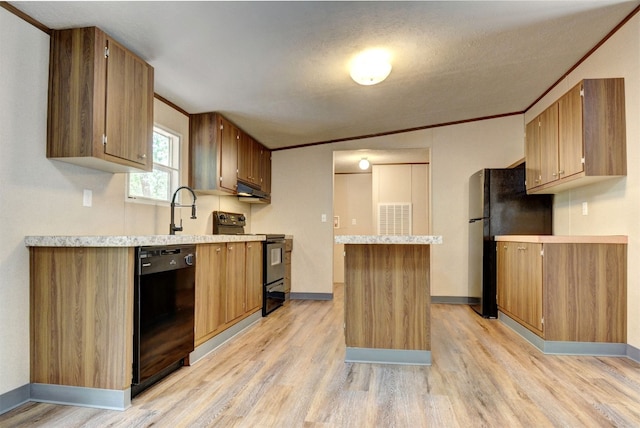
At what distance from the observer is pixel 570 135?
3.07m

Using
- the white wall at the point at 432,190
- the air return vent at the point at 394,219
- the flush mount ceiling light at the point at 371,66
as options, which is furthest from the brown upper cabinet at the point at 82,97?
the air return vent at the point at 394,219

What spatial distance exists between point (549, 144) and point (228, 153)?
3.26m

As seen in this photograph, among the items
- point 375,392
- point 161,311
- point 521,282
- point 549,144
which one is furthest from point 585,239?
point 161,311

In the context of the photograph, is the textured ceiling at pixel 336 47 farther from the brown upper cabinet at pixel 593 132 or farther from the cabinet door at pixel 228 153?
the brown upper cabinet at pixel 593 132

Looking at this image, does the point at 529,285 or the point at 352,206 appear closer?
the point at 529,285

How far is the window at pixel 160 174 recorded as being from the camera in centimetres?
309

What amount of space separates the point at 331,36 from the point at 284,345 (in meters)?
2.49

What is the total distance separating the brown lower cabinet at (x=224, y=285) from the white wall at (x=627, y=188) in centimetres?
321

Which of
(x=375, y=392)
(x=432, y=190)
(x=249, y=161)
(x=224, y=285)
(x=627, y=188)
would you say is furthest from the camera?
(x=432, y=190)

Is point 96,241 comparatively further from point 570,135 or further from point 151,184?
point 570,135

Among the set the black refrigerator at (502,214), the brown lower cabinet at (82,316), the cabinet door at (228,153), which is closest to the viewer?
the brown lower cabinet at (82,316)

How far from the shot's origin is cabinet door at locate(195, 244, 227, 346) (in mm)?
2756

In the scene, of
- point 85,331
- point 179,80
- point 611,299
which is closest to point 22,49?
point 179,80

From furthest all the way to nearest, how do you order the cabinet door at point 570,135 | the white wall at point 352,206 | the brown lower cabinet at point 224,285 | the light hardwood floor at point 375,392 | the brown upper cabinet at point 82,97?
the white wall at point 352,206
the cabinet door at point 570,135
the brown lower cabinet at point 224,285
the brown upper cabinet at point 82,97
the light hardwood floor at point 375,392
